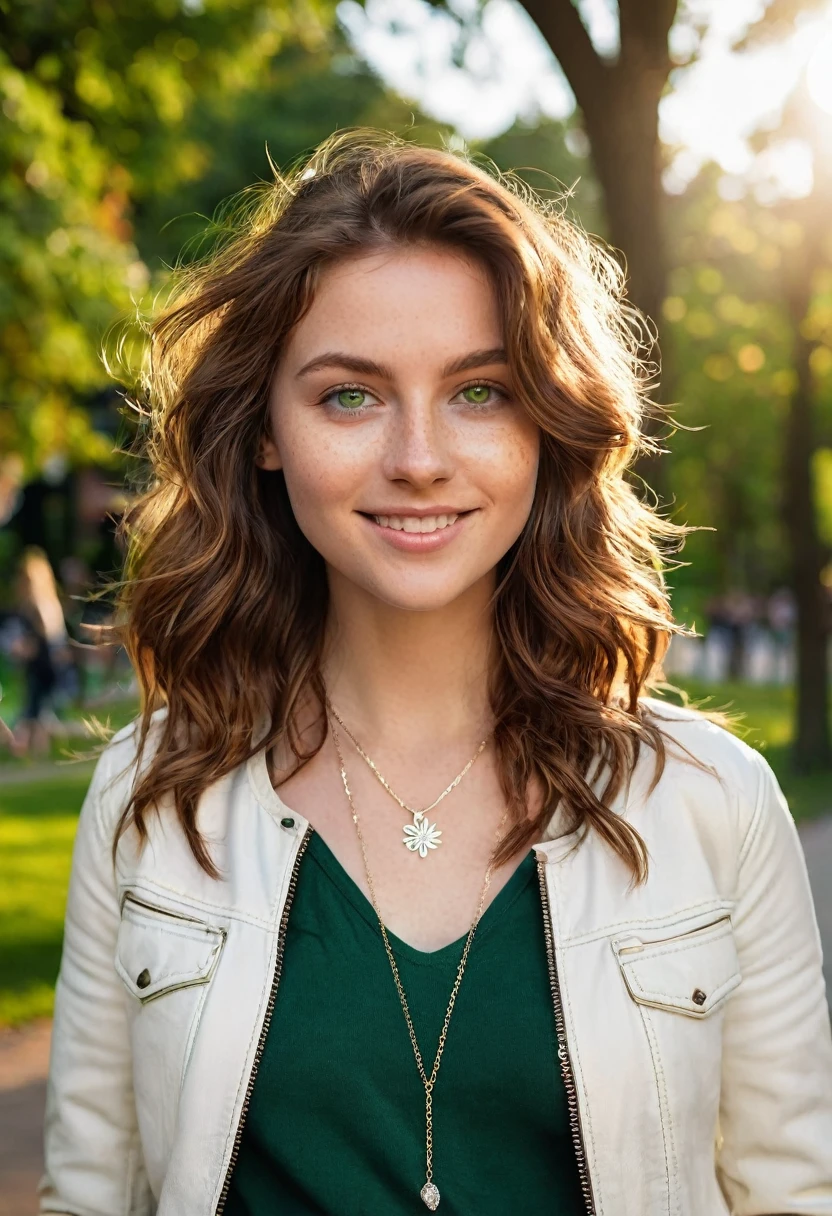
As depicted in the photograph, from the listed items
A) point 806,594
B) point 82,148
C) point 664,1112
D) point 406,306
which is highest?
point 82,148

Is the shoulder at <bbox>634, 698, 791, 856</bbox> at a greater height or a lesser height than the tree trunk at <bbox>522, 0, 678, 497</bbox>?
lesser

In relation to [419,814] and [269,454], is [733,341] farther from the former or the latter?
[419,814]

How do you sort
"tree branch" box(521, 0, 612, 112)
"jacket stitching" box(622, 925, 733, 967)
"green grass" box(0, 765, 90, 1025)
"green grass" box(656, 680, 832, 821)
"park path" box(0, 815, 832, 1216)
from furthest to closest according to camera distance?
1. "green grass" box(656, 680, 832, 821)
2. "green grass" box(0, 765, 90, 1025)
3. "tree branch" box(521, 0, 612, 112)
4. "park path" box(0, 815, 832, 1216)
5. "jacket stitching" box(622, 925, 733, 967)

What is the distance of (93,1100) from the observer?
244 centimetres

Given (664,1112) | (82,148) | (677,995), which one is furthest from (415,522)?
(82,148)

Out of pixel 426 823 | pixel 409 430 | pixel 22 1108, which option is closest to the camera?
pixel 409 430

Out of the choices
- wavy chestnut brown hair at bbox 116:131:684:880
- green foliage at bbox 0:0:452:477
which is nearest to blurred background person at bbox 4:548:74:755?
green foliage at bbox 0:0:452:477

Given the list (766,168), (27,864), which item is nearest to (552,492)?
(27,864)

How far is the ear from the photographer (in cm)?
265

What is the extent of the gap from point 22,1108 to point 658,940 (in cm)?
413

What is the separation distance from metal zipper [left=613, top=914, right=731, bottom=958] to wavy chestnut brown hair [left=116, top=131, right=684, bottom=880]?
0.11 metres

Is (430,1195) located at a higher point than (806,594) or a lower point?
lower

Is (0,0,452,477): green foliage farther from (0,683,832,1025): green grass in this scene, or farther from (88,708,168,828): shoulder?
(88,708,168,828): shoulder

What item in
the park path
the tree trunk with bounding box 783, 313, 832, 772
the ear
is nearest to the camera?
the ear
